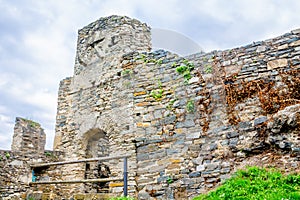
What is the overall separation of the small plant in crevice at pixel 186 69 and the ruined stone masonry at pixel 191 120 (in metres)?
0.02

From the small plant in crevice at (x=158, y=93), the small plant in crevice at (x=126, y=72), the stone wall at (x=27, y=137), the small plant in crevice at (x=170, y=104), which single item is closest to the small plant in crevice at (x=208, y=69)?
the small plant in crevice at (x=170, y=104)

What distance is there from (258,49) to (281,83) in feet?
2.63

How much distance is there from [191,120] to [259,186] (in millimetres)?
1859

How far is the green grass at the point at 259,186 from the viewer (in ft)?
12.7

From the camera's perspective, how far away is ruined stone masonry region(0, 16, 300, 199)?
5.04 metres

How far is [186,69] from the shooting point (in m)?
6.18

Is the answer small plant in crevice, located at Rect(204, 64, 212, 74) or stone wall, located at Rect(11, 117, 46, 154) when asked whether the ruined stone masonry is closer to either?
small plant in crevice, located at Rect(204, 64, 212, 74)

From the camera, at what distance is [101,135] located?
27.9ft

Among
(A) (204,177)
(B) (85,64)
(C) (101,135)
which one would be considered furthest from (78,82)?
(A) (204,177)

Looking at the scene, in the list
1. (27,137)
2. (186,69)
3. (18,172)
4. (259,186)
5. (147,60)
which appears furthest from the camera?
(27,137)

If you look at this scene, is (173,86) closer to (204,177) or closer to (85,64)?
(204,177)

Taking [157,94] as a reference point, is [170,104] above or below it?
below

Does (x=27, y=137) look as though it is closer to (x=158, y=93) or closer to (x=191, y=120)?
(x=158, y=93)

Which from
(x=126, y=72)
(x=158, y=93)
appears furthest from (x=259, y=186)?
(x=126, y=72)
